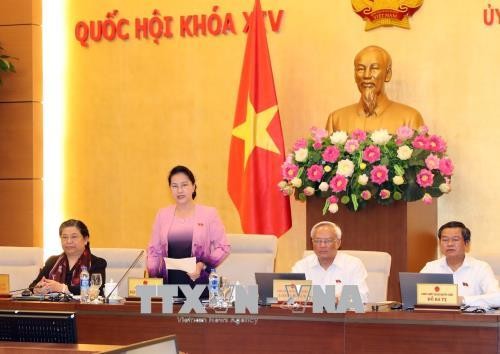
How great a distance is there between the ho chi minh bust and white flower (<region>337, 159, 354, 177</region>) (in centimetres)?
78

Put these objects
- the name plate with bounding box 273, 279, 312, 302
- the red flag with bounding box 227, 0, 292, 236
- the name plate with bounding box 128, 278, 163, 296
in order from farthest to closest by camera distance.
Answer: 1. the red flag with bounding box 227, 0, 292, 236
2. the name plate with bounding box 128, 278, 163, 296
3. the name plate with bounding box 273, 279, 312, 302

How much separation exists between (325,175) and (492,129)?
165cm

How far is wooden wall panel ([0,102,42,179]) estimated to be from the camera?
318 inches

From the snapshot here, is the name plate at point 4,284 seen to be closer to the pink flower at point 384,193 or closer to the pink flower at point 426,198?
the pink flower at point 384,193

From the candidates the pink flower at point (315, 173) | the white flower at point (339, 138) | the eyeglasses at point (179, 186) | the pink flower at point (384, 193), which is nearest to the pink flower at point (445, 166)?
the pink flower at point (384, 193)

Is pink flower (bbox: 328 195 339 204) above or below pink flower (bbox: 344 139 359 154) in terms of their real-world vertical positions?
below

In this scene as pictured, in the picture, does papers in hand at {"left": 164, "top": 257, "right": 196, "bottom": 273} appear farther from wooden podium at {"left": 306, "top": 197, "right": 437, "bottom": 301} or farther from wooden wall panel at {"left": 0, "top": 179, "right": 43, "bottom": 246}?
wooden wall panel at {"left": 0, "top": 179, "right": 43, "bottom": 246}

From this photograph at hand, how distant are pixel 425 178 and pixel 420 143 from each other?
219 mm

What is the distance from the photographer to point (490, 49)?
7.18m

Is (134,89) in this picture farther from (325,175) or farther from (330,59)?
(325,175)

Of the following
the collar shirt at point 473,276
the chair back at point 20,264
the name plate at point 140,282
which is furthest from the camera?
the chair back at point 20,264

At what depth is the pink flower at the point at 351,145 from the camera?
6004 millimetres

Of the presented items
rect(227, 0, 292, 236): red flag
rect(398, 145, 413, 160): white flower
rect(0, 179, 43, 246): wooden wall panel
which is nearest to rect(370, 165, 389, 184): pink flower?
rect(398, 145, 413, 160): white flower

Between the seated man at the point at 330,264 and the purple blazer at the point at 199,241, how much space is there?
0.41 metres
